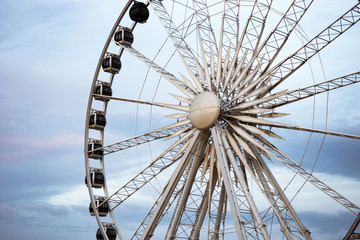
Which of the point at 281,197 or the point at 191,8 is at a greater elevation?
the point at 191,8

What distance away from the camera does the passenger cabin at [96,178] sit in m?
31.2

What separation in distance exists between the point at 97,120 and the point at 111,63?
311 centimetres

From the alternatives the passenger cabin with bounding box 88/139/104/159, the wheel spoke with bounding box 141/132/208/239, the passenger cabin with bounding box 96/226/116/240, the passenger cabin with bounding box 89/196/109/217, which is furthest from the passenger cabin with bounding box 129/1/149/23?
the passenger cabin with bounding box 96/226/116/240

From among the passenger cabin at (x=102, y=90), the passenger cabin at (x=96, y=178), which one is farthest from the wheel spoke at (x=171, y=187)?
the passenger cabin at (x=102, y=90)

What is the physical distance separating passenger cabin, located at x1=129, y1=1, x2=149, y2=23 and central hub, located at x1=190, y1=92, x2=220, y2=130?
7002mm

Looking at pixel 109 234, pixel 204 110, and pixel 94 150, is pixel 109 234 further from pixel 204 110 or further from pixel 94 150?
pixel 204 110

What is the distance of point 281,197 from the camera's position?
25938mm

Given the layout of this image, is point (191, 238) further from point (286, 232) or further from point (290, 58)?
point (290, 58)

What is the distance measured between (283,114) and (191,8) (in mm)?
8576

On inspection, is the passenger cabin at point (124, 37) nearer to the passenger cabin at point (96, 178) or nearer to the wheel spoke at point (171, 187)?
the passenger cabin at point (96, 178)

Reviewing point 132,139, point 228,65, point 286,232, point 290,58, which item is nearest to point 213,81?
point 228,65

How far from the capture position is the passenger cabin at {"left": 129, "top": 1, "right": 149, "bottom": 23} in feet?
101

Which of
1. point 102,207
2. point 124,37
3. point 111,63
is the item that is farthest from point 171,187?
point 124,37

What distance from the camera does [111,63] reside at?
31625 millimetres
